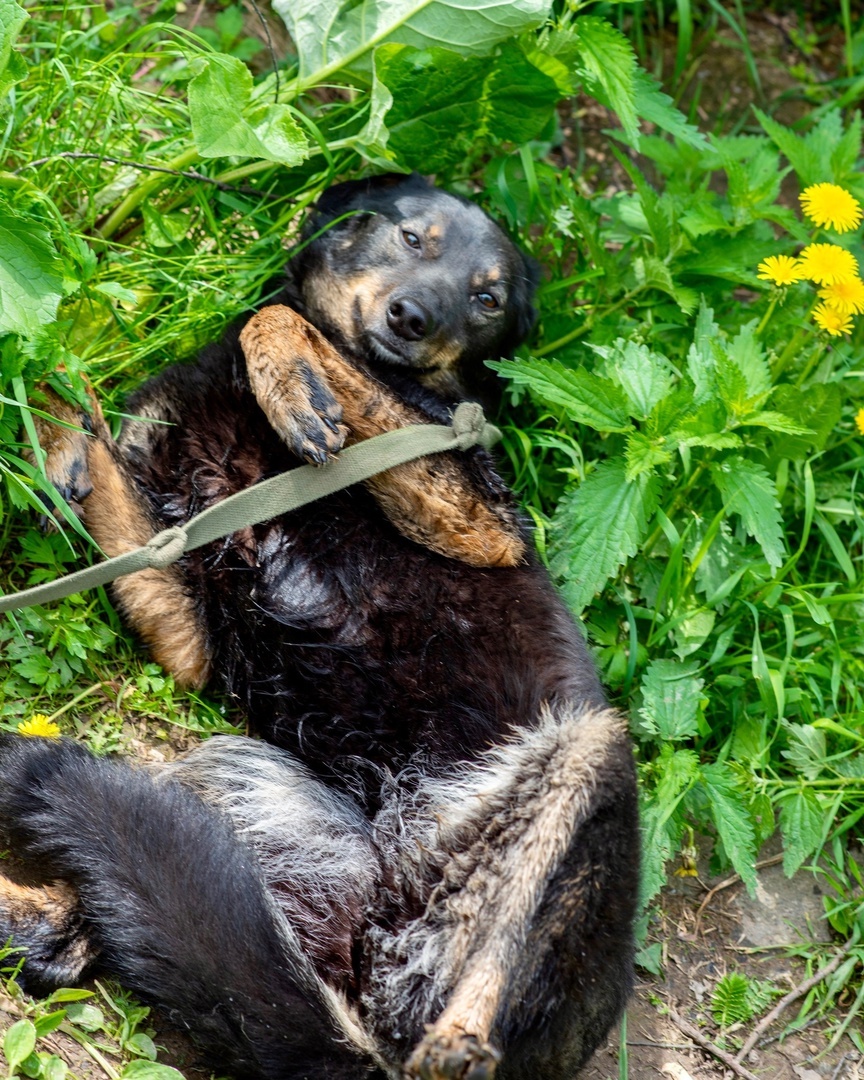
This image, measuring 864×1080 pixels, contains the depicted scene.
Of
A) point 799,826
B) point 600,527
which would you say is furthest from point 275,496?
point 799,826

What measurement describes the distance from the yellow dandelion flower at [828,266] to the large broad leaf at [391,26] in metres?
1.32

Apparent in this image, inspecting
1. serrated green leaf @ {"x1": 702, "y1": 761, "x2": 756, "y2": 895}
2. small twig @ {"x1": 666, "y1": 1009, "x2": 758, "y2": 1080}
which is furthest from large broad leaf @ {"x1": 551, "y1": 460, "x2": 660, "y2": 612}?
small twig @ {"x1": 666, "y1": 1009, "x2": 758, "y2": 1080}

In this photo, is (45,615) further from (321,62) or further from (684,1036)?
(684,1036)

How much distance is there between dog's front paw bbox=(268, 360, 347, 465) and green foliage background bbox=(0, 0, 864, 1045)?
62 centimetres

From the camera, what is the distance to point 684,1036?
358 cm

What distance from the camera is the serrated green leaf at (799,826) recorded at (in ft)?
12.3

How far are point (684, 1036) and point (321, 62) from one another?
11.8 ft

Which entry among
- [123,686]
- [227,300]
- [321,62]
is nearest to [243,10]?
[321,62]

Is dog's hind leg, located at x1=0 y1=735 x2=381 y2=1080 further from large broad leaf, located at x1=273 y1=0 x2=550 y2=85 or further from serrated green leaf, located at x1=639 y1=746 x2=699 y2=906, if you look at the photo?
large broad leaf, located at x1=273 y1=0 x2=550 y2=85

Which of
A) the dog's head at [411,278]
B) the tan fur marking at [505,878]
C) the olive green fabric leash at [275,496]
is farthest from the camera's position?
the dog's head at [411,278]

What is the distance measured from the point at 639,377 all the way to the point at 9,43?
226cm

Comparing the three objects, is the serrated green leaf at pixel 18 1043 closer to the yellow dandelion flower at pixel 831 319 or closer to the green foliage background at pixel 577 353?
the green foliage background at pixel 577 353

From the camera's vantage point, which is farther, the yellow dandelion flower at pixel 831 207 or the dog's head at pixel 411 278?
the yellow dandelion flower at pixel 831 207

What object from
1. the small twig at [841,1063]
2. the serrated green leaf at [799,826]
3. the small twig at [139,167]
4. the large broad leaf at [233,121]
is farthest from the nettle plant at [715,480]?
the small twig at [139,167]
